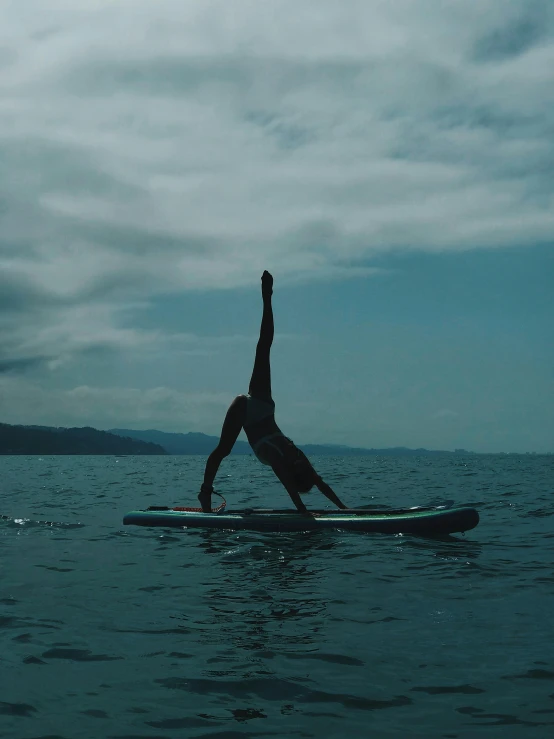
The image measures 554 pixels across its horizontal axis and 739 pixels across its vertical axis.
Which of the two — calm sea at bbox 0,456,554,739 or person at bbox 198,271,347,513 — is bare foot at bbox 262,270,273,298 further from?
calm sea at bbox 0,456,554,739

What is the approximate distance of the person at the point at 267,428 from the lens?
12.6 m

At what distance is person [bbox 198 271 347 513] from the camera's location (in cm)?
1256

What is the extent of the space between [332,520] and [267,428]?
2077 millimetres

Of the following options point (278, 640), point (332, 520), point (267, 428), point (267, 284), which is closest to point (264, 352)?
point (267, 284)

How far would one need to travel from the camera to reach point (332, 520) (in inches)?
476

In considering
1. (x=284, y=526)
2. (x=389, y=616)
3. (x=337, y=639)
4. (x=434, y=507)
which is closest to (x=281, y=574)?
(x=389, y=616)

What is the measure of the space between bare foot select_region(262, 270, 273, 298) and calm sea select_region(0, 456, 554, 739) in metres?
4.38

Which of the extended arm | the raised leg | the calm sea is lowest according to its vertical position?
the calm sea

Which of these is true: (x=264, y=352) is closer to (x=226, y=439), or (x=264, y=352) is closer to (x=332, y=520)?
(x=226, y=439)

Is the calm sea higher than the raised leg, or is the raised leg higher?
the raised leg

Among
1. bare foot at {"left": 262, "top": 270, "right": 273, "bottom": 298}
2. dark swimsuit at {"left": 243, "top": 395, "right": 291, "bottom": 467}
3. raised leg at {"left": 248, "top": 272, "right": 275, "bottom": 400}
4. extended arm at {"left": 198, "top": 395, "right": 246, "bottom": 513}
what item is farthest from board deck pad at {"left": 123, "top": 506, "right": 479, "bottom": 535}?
bare foot at {"left": 262, "top": 270, "right": 273, "bottom": 298}

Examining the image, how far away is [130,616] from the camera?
660 cm

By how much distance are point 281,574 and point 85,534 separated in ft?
18.7

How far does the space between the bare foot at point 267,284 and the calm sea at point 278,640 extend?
4.38 m
